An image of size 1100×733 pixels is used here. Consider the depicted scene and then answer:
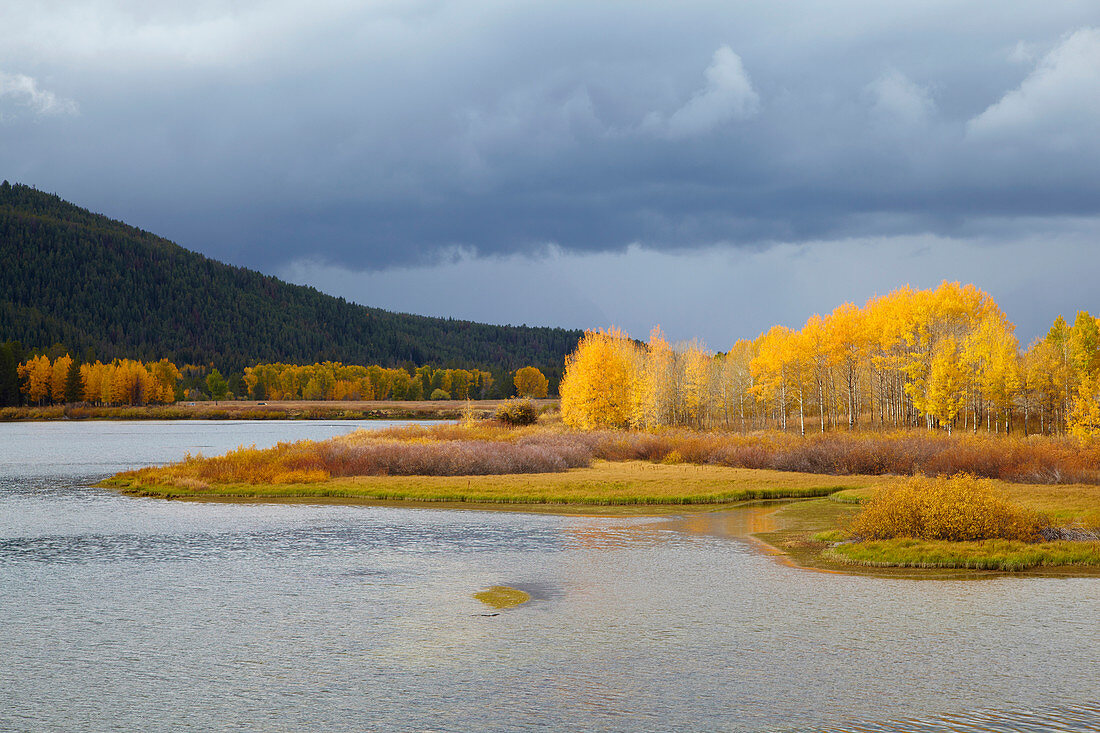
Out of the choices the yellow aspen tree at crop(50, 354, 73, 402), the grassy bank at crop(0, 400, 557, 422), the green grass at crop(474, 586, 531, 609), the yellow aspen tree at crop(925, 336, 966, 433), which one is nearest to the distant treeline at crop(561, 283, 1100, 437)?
the yellow aspen tree at crop(925, 336, 966, 433)

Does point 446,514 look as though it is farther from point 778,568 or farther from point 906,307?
point 906,307

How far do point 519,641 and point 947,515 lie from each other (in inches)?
563

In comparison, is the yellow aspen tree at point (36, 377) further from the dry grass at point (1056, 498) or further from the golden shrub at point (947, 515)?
the golden shrub at point (947, 515)

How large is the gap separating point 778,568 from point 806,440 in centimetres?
3374

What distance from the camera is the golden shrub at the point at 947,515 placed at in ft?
76.1

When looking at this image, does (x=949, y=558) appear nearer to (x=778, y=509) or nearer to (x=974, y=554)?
(x=974, y=554)

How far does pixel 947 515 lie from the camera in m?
23.2

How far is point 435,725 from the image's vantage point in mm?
10570

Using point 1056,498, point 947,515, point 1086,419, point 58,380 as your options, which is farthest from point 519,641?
point 58,380

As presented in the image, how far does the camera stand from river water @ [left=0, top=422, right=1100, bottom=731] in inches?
435

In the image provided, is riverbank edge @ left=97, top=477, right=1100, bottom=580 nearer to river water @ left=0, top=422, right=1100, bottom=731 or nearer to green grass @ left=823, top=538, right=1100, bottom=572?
green grass @ left=823, top=538, right=1100, bottom=572

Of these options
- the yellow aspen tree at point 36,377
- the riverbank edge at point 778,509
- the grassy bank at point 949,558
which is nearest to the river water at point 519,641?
the riverbank edge at point 778,509

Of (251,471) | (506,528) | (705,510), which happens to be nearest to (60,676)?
(506,528)

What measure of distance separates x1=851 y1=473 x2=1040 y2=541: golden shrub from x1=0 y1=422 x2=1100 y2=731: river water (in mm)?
3384
